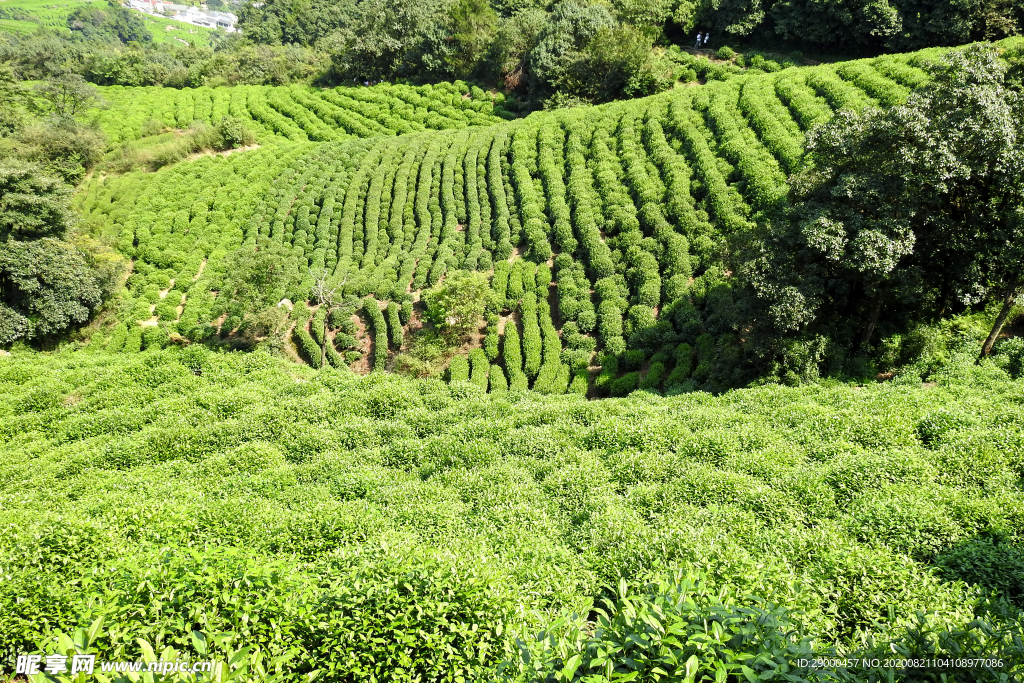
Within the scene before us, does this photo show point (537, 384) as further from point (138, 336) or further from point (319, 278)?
point (138, 336)

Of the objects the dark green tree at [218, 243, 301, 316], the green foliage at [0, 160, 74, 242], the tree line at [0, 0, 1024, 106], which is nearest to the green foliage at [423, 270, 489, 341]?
the dark green tree at [218, 243, 301, 316]

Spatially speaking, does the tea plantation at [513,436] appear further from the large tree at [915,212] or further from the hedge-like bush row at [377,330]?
the large tree at [915,212]

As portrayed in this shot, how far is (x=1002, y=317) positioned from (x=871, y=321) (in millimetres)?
3435

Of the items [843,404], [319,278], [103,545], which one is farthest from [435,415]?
[319,278]

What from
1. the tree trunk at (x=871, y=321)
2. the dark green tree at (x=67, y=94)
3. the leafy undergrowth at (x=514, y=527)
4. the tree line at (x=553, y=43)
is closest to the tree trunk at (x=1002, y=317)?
the leafy undergrowth at (x=514, y=527)

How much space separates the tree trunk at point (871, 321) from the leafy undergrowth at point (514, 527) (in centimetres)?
236

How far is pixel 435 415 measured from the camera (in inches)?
597

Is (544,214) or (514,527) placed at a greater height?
(544,214)

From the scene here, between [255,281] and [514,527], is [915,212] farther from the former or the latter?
[255,281]

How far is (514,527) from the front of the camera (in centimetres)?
972

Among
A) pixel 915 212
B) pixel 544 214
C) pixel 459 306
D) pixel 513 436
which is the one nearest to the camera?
pixel 513 436

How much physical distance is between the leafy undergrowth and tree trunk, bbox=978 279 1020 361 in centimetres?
142

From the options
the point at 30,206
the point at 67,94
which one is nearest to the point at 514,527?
the point at 30,206

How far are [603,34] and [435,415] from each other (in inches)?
1581
